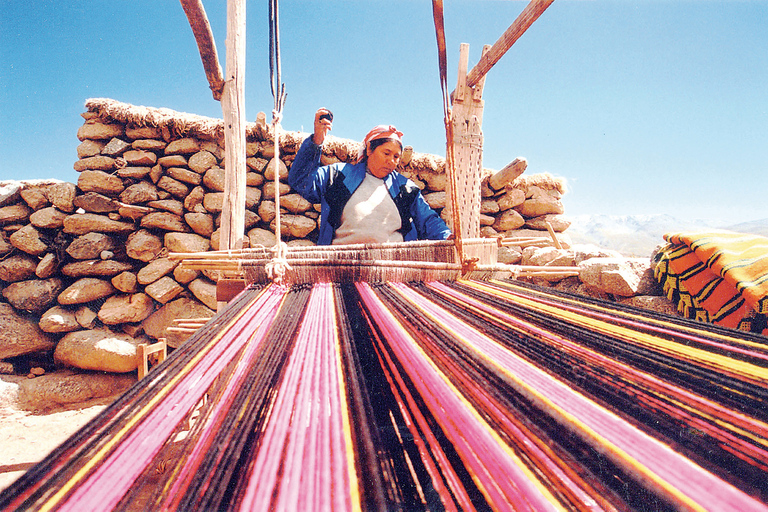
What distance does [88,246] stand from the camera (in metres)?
3.15

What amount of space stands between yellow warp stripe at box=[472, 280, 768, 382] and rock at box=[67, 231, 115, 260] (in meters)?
4.13

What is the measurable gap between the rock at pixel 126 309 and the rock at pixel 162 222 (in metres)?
0.74

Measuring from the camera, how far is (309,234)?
3.63 m

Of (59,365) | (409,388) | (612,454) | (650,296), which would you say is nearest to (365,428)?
(409,388)

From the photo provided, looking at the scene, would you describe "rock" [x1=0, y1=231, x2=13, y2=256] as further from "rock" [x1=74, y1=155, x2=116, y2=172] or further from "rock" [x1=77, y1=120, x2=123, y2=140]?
"rock" [x1=77, y1=120, x2=123, y2=140]

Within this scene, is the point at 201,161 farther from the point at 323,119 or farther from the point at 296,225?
the point at 323,119

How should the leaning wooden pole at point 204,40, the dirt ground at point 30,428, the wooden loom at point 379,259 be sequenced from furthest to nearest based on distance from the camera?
the dirt ground at point 30,428
the leaning wooden pole at point 204,40
the wooden loom at point 379,259

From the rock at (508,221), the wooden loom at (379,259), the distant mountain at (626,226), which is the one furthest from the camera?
the distant mountain at (626,226)

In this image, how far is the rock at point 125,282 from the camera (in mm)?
3234

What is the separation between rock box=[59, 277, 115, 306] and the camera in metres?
3.15

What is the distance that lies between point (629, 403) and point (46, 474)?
2.08 feet

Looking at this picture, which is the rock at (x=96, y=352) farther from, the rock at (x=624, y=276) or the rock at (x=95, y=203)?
the rock at (x=624, y=276)

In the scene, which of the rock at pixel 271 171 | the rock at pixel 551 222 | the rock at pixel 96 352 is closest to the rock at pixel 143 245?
the rock at pixel 96 352

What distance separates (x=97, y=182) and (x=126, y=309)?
4.45 ft
